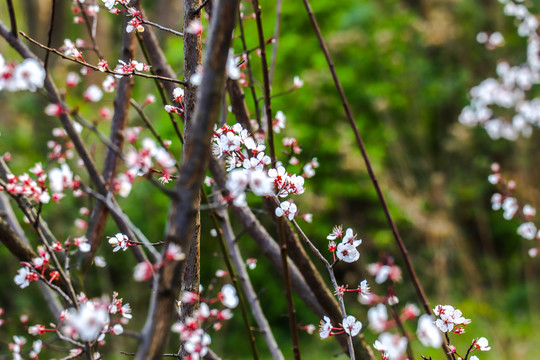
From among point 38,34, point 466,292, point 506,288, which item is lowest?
point 466,292

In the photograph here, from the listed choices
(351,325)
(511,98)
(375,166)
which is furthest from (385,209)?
(511,98)

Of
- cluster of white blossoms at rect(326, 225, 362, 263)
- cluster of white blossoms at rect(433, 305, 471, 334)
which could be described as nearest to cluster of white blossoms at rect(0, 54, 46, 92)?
cluster of white blossoms at rect(326, 225, 362, 263)

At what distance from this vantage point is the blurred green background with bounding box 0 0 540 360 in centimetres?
492

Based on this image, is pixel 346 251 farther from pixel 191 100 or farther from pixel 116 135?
pixel 116 135

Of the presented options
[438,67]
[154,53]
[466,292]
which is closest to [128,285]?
[154,53]

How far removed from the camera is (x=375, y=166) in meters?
5.50

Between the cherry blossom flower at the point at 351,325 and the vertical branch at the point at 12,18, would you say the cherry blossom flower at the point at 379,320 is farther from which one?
the vertical branch at the point at 12,18

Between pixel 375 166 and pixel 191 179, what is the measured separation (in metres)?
5.08

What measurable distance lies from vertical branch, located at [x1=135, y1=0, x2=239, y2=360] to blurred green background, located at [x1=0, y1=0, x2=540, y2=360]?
136 inches

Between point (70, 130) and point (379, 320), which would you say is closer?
point (379, 320)

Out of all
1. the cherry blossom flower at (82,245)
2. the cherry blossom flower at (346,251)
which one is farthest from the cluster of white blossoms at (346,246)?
the cherry blossom flower at (82,245)

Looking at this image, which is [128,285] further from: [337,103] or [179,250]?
[179,250]

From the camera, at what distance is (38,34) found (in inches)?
298

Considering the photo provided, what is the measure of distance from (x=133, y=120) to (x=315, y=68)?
7.82ft
